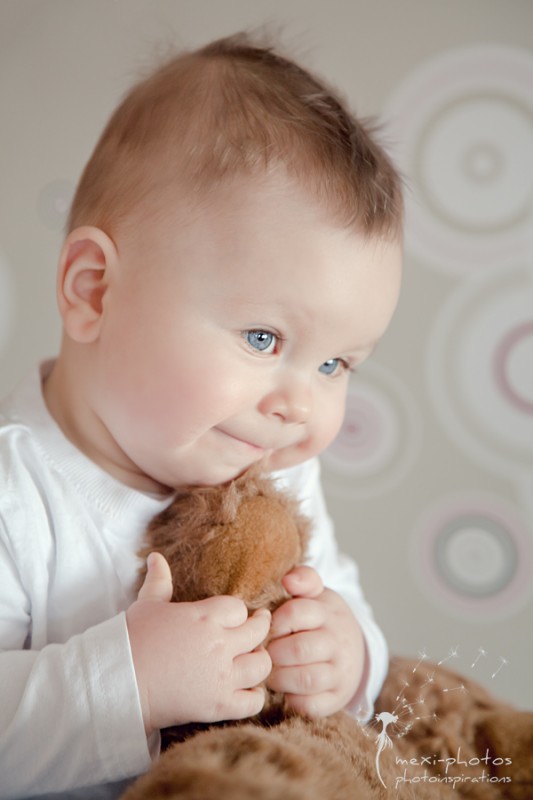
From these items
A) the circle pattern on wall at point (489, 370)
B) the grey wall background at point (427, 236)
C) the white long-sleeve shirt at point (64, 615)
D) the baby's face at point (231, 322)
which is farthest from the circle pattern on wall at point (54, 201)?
the circle pattern on wall at point (489, 370)

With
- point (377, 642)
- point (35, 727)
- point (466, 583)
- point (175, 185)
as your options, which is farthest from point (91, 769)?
point (466, 583)

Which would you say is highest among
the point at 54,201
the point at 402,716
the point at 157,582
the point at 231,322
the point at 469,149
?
the point at 469,149

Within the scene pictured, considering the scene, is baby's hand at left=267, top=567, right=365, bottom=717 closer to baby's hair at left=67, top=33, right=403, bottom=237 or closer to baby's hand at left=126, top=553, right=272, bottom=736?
baby's hand at left=126, top=553, right=272, bottom=736

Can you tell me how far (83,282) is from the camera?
0.74 m

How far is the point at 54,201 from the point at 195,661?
82 centimetres

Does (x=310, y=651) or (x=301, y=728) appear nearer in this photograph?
(x=301, y=728)

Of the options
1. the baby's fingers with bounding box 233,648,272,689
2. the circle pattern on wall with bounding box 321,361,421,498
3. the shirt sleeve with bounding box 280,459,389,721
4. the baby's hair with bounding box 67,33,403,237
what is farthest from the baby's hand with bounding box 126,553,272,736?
the circle pattern on wall with bounding box 321,361,421,498

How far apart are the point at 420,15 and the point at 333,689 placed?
3.23 feet

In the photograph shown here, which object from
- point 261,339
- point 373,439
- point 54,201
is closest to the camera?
point 261,339

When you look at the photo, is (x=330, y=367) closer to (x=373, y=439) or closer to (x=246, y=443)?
(x=246, y=443)

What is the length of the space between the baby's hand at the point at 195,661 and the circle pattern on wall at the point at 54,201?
2.46 feet

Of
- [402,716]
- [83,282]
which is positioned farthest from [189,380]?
[402,716]

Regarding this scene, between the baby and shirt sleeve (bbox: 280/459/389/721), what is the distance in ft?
0.12

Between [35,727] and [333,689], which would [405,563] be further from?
[35,727]
